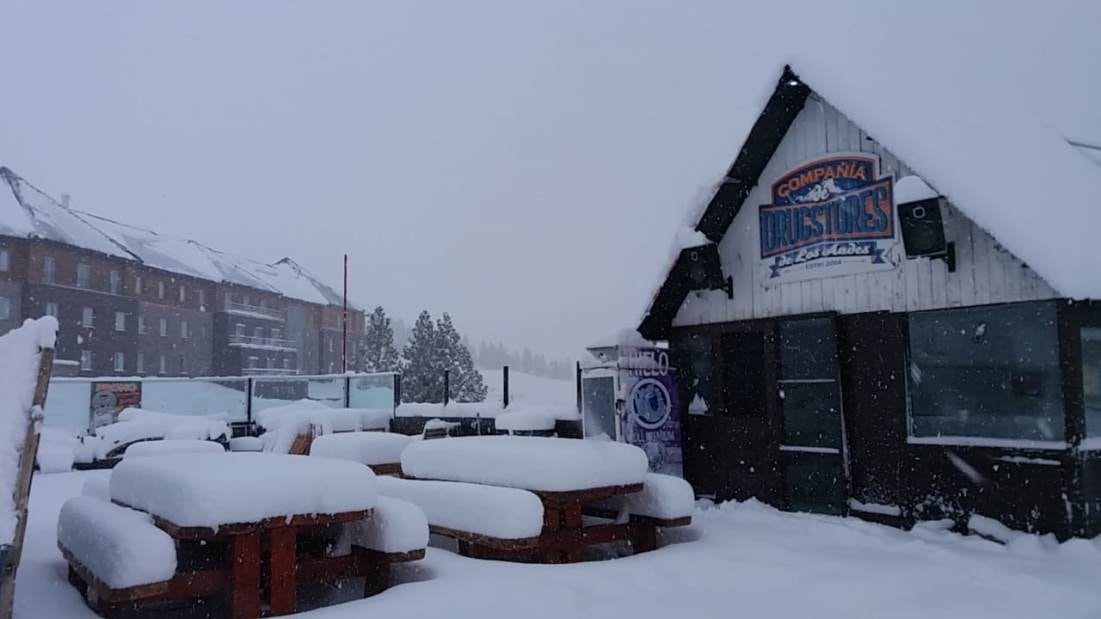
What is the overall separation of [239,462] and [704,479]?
249 inches

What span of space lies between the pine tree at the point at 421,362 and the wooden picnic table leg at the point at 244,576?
129 feet

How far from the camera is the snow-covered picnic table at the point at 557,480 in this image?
7004 millimetres

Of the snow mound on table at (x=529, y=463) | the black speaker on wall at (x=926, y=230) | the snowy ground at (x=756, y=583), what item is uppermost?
the black speaker on wall at (x=926, y=230)

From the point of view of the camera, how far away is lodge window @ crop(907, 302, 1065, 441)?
7586 millimetres

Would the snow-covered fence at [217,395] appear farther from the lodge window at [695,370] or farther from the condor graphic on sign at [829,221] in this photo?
the condor graphic on sign at [829,221]

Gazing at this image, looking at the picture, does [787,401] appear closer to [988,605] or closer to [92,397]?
[988,605]

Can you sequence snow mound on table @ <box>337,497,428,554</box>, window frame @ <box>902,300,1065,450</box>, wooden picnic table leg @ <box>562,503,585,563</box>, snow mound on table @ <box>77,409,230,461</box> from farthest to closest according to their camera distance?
snow mound on table @ <box>77,409,230,461</box> → window frame @ <box>902,300,1065,450</box> → wooden picnic table leg @ <box>562,503,585,563</box> → snow mound on table @ <box>337,497,428,554</box>

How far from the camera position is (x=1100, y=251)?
7.41 m

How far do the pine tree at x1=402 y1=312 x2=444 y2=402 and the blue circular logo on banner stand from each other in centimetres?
3458

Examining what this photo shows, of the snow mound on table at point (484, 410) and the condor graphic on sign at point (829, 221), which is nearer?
the condor graphic on sign at point (829, 221)

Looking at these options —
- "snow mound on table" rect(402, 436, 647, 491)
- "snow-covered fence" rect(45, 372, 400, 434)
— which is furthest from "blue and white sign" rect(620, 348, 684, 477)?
"snow-covered fence" rect(45, 372, 400, 434)

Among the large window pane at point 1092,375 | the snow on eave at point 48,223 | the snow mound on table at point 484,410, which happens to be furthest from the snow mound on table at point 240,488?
the snow on eave at point 48,223

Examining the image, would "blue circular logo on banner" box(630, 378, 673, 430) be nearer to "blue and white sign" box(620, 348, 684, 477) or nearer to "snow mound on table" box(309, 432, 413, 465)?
"blue and white sign" box(620, 348, 684, 477)

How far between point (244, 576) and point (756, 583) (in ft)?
11.5
